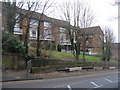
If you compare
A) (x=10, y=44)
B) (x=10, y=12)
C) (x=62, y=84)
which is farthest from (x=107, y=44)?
(x=62, y=84)

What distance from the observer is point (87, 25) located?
32.8m

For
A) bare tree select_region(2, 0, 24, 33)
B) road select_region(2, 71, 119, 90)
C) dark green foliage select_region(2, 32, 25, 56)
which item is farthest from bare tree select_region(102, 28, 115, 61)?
road select_region(2, 71, 119, 90)

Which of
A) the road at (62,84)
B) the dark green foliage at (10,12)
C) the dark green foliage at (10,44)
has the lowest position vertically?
the road at (62,84)

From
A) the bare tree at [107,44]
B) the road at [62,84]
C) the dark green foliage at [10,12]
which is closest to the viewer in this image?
the road at [62,84]

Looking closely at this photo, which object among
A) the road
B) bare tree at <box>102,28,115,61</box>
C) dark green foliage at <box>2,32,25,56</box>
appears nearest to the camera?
the road

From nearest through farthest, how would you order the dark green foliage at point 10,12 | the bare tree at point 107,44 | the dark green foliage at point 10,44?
the dark green foliage at point 10,44 < the dark green foliage at point 10,12 < the bare tree at point 107,44

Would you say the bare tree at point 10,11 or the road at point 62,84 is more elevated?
the bare tree at point 10,11

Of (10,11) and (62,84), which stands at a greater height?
(10,11)

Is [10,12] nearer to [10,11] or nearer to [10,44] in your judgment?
[10,11]

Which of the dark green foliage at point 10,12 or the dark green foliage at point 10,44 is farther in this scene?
the dark green foliage at point 10,12

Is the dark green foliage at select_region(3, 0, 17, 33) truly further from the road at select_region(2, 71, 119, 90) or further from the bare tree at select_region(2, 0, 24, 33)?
the road at select_region(2, 71, 119, 90)

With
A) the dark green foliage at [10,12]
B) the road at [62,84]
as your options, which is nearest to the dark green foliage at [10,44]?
the dark green foliage at [10,12]

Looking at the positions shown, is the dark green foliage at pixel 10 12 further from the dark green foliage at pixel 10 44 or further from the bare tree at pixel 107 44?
the bare tree at pixel 107 44

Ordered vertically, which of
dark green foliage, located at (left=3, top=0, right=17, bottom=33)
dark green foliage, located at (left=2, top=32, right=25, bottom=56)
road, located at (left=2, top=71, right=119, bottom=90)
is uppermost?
dark green foliage, located at (left=3, top=0, right=17, bottom=33)
